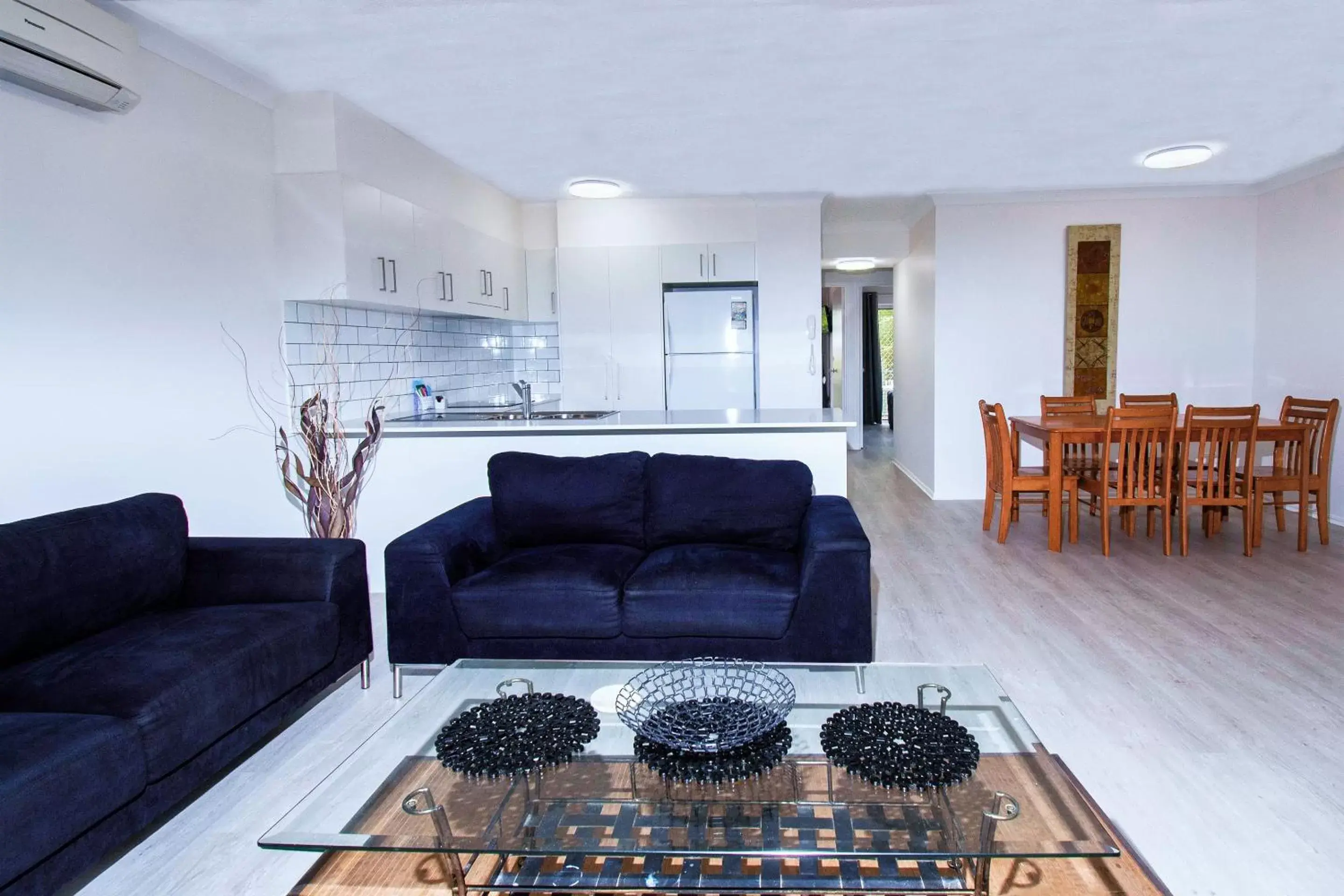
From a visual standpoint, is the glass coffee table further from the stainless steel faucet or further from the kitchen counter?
the stainless steel faucet

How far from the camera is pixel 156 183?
3.20 metres

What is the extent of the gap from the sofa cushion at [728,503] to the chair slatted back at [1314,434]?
3448 mm

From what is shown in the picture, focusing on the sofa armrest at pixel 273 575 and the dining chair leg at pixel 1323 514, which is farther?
the dining chair leg at pixel 1323 514

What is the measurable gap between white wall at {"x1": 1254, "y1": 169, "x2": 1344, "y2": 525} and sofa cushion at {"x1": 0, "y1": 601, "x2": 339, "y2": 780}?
6187 millimetres

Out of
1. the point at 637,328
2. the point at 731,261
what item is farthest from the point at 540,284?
the point at 731,261

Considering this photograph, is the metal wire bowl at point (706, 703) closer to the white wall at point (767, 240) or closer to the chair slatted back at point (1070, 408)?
the white wall at point (767, 240)

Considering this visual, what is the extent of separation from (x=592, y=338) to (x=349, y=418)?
246 cm

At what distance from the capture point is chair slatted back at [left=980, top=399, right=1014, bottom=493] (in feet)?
16.9

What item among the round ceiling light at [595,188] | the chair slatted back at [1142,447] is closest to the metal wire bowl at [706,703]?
the chair slatted back at [1142,447]

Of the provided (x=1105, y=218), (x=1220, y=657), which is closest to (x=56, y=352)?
(x=1220, y=657)

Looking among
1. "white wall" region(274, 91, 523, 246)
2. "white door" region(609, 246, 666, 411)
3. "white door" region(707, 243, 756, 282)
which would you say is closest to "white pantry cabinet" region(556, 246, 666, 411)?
"white door" region(609, 246, 666, 411)

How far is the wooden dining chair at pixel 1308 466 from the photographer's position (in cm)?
481

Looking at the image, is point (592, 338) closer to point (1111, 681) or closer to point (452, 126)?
point (452, 126)

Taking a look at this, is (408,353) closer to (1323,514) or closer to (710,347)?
(710,347)
